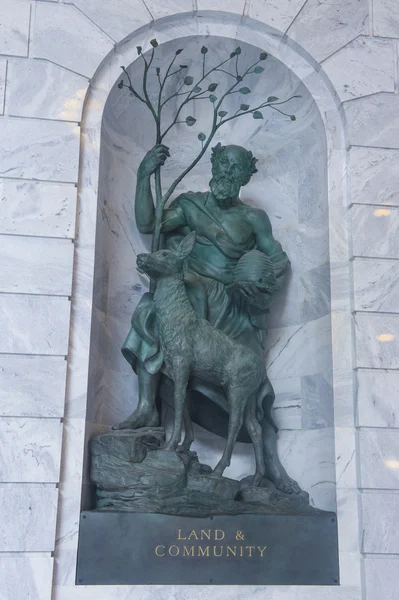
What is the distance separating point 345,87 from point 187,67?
120 cm

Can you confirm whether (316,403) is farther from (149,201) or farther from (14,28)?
(14,28)

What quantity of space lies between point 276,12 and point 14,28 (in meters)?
1.94

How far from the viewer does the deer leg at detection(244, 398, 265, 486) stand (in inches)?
212

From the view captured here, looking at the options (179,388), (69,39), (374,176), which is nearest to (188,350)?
(179,388)

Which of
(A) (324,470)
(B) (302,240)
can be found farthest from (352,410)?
(B) (302,240)

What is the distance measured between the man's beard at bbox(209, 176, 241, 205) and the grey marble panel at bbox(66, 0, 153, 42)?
1.24 metres

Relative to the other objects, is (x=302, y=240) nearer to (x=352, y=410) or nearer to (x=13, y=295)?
(x=352, y=410)

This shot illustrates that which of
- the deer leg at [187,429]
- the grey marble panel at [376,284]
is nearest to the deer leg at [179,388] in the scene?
the deer leg at [187,429]

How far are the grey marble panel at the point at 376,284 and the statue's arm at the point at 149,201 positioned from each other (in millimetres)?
1412

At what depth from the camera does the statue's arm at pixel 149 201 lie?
5.62 m

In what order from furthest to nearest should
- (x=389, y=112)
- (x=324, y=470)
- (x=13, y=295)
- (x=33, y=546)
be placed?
(x=389, y=112)
(x=324, y=470)
(x=13, y=295)
(x=33, y=546)

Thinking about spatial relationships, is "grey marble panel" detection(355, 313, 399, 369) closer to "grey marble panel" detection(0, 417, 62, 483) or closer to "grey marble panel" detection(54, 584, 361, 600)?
"grey marble panel" detection(54, 584, 361, 600)

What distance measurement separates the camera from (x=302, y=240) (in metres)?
6.12

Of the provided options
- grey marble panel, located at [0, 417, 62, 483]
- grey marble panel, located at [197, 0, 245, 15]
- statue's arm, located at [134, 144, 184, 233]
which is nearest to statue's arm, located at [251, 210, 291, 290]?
statue's arm, located at [134, 144, 184, 233]
